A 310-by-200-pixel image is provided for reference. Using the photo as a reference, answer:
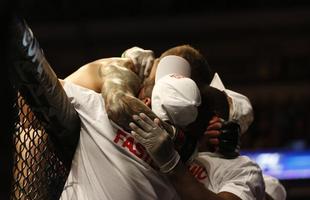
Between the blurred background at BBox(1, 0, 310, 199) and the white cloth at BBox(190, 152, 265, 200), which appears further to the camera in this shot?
the blurred background at BBox(1, 0, 310, 199)

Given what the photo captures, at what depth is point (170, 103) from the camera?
4.60 feet

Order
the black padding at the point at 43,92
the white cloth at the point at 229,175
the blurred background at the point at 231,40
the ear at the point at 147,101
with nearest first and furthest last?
the black padding at the point at 43,92
the ear at the point at 147,101
the white cloth at the point at 229,175
the blurred background at the point at 231,40

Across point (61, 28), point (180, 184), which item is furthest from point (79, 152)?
point (61, 28)

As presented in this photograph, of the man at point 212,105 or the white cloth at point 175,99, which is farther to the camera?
the man at point 212,105

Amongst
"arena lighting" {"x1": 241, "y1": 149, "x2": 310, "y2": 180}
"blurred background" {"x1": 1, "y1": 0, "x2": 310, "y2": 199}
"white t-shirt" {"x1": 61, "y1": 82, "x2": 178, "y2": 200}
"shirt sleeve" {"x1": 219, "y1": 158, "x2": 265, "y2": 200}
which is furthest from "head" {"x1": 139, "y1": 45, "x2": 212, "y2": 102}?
"blurred background" {"x1": 1, "y1": 0, "x2": 310, "y2": 199}

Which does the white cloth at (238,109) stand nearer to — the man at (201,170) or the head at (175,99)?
the man at (201,170)

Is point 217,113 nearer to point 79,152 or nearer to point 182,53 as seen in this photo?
point 182,53

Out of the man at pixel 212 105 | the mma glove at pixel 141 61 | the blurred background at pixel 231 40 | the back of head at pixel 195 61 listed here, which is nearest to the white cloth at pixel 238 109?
the man at pixel 212 105

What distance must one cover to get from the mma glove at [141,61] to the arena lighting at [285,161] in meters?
4.07

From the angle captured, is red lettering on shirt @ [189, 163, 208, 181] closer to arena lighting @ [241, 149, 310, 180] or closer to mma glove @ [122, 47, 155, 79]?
mma glove @ [122, 47, 155, 79]

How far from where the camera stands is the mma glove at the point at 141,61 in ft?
5.14

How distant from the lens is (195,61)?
165 centimetres

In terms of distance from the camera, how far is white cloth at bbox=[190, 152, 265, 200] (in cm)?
162

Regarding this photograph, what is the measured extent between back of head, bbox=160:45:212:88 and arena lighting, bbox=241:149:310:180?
393 centimetres
